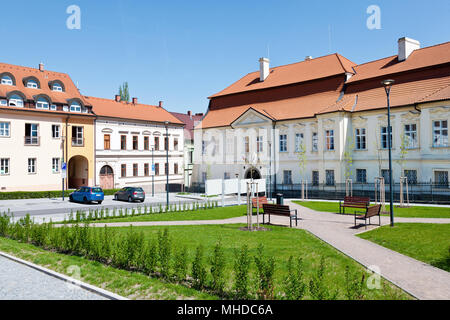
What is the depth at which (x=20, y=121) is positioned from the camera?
34.0 metres

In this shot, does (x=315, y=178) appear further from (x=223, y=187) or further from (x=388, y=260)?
(x=388, y=260)

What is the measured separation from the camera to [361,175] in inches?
1280

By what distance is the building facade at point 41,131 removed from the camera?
33.3 meters

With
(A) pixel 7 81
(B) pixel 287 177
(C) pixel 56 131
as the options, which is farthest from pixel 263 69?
(A) pixel 7 81

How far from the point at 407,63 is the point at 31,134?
35440mm

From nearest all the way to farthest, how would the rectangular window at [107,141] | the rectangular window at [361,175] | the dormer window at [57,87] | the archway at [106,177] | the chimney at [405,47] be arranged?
the chimney at [405,47], the rectangular window at [361,175], the dormer window at [57,87], the archway at [106,177], the rectangular window at [107,141]

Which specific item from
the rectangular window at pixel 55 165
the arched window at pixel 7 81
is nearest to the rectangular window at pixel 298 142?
the rectangular window at pixel 55 165

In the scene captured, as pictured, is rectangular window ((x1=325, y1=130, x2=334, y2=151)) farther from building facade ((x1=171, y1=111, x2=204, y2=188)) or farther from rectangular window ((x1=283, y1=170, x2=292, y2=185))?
building facade ((x1=171, y1=111, x2=204, y2=188))

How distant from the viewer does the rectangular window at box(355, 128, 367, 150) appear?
3244cm

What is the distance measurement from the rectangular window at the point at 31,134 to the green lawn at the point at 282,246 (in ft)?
82.5

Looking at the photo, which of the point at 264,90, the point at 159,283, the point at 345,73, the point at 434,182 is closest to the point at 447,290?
the point at 159,283

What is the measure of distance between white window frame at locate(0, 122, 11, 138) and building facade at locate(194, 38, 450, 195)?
21395mm

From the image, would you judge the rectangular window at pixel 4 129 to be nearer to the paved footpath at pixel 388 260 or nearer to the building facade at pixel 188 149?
the building facade at pixel 188 149
